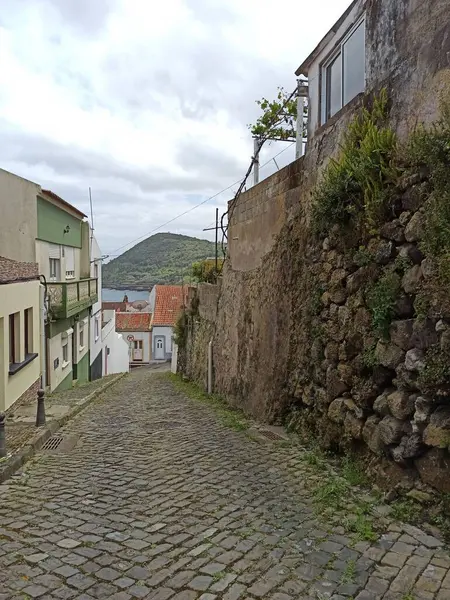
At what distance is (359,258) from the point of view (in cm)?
566

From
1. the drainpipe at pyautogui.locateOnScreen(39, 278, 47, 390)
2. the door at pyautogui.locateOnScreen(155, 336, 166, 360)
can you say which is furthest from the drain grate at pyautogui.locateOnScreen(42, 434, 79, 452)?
the door at pyautogui.locateOnScreen(155, 336, 166, 360)

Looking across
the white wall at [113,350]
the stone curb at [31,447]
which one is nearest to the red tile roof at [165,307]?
the white wall at [113,350]

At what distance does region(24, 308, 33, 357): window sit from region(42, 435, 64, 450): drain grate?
14.7 feet

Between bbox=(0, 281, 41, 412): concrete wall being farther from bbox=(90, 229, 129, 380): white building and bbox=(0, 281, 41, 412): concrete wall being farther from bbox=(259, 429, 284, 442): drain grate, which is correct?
bbox=(90, 229, 129, 380): white building

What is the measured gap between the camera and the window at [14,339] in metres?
10.9

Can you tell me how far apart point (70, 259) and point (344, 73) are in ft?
52.9

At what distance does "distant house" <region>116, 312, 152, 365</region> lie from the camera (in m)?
48.7

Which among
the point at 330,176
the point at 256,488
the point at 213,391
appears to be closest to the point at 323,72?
the point at 330,176

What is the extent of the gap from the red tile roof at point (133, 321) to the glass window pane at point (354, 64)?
140 ft

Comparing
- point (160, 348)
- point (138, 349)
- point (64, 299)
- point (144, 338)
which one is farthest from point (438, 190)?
point (138, 349)

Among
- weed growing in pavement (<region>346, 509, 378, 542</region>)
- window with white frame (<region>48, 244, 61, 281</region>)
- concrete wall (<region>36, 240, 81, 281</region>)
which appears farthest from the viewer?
window with white frame (<region>48, 244, 61, 281</region>)

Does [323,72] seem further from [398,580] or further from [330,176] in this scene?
[398,580]

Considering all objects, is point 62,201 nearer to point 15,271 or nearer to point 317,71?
point 15,271

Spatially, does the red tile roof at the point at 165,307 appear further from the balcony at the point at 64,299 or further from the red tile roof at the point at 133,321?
the balcony at the point at 64,299
